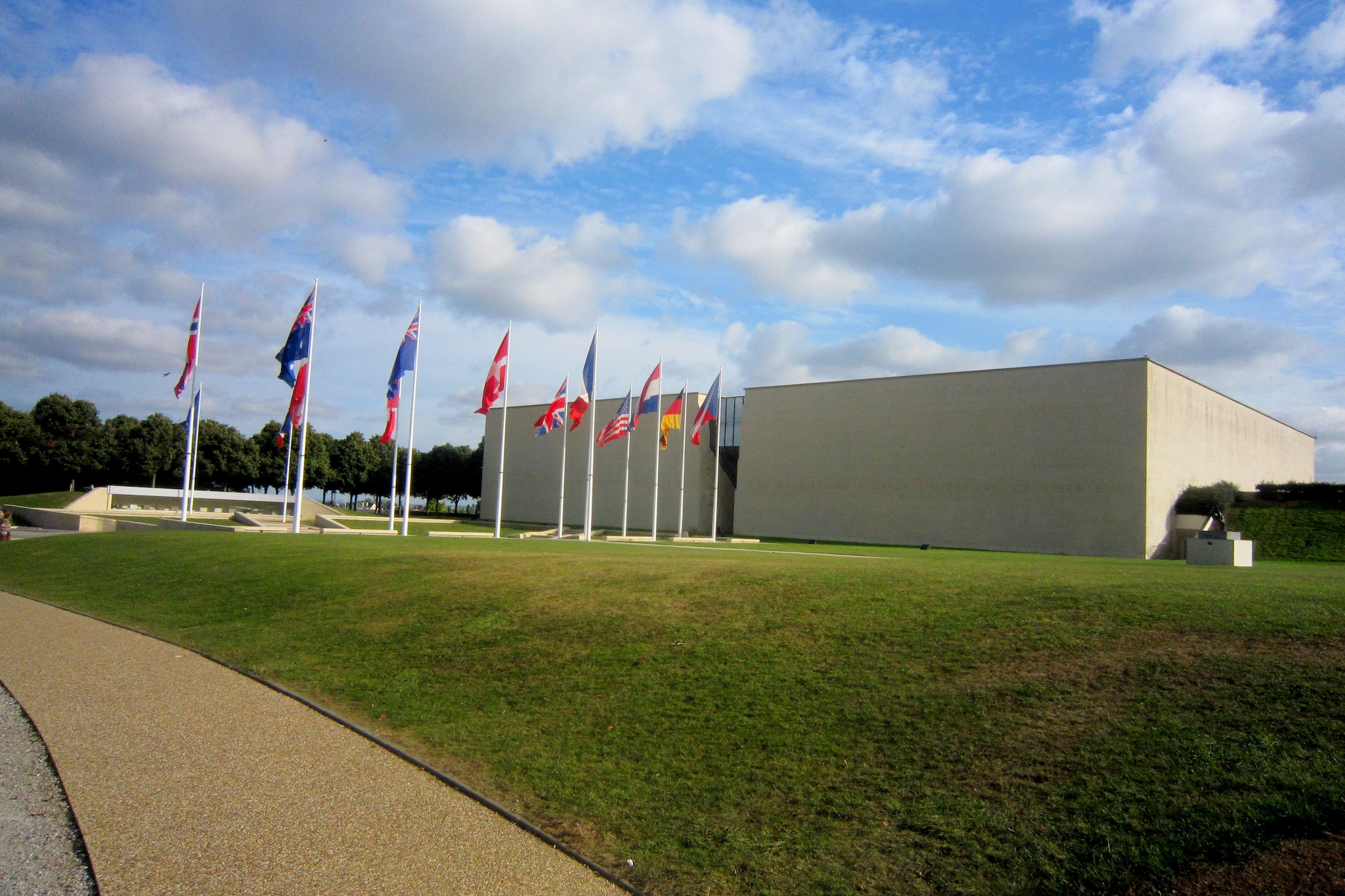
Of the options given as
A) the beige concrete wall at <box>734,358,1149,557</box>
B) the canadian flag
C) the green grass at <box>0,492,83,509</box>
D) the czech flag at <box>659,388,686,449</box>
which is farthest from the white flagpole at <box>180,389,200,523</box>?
the beige concrete wall at <box>734,358,1149,557</box>

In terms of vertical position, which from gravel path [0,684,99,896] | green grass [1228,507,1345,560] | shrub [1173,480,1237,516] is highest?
shrub [1173,480,1237,516]

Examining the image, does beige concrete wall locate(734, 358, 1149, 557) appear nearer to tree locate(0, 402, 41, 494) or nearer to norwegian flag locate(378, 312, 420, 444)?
norwegian flag locate(378, 312, 420, 444)

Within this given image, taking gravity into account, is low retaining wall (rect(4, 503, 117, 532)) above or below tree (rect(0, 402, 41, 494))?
below

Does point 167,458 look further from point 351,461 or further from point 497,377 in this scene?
point 497,377

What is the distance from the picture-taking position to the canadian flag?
32.8 meters

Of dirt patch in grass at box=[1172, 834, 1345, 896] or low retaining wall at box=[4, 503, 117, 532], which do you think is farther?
low retaining wall at box=[4, 503, 117, 532]

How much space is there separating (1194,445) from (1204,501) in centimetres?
370

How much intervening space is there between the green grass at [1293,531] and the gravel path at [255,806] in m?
46.3

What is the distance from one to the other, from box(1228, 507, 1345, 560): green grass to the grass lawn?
32.7m

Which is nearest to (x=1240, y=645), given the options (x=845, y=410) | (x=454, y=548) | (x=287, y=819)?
(x=287, y=819)

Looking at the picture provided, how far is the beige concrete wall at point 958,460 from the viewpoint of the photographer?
43531 mm

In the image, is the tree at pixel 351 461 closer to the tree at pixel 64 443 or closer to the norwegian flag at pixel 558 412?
the tree at pixel 64 443

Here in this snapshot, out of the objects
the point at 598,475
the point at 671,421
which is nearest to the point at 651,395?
the point at 671,421

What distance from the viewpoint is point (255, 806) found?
7.46 metres
